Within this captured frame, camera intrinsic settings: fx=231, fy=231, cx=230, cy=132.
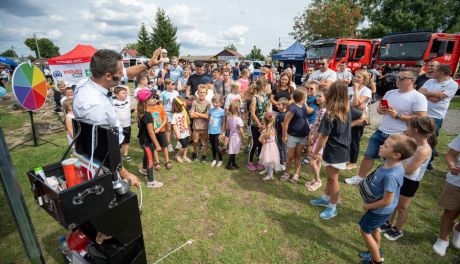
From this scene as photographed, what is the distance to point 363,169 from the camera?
4.24 m

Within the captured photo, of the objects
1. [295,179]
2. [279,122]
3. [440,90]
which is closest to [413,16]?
[440,90]

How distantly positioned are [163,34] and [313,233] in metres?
43.7

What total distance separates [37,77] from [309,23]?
30.5 m

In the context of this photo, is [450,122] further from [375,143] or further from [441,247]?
[441,247]

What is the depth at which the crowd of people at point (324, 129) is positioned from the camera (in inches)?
88.8

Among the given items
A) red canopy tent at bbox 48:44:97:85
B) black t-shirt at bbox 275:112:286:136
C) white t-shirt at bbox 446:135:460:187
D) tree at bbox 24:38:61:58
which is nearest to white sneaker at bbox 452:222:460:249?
white t-shirt at bbox 446:135:460:187

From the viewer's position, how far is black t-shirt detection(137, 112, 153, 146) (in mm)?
4160

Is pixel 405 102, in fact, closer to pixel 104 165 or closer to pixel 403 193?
pixel 403 193

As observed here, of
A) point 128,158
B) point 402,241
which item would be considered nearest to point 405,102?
point 402,241

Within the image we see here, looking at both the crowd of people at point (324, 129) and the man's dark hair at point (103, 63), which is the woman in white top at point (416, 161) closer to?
the crowd of people at point (324, 129)

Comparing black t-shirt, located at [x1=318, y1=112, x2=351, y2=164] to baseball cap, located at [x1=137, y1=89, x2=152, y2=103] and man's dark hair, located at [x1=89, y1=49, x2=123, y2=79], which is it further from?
baseball cap, located at [x1=137, y1=89, x2=152, y2=103]

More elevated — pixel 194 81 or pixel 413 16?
pixel 413 16

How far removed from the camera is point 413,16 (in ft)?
85.9

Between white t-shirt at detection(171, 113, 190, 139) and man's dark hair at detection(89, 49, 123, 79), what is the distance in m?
2.93
